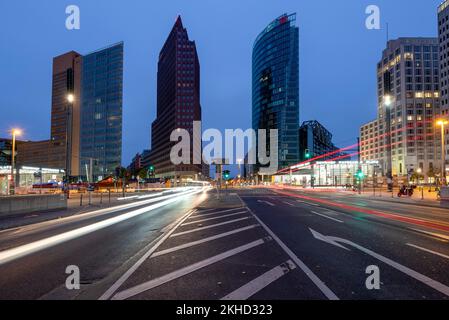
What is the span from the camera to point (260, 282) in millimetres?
5414

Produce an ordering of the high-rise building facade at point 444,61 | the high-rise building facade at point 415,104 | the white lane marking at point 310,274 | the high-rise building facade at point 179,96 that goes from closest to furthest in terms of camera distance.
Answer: the white lane marking at point 310,274, the high-rise building facade at point 444,61, the high-rise building facade at point 415,104, the high-rise building facade at point 179,96

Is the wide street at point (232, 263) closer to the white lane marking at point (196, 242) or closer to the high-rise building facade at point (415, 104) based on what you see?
the white lane marking at point (196, 242)

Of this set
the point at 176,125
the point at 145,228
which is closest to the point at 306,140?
the point at 176,125

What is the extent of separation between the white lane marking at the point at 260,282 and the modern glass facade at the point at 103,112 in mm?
138485

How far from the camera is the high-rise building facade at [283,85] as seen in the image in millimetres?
141875

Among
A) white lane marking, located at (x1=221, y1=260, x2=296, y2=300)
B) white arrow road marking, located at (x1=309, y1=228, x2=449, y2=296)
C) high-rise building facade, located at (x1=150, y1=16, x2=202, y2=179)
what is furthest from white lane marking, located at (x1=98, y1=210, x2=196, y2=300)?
high-rise building facade, located at (x1=150, y1=16, x2=202, y2=179)

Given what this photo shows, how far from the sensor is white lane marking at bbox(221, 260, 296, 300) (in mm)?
4832

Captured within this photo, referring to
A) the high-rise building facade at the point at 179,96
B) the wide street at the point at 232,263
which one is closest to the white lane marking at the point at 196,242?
the wide street at the point at 232,263

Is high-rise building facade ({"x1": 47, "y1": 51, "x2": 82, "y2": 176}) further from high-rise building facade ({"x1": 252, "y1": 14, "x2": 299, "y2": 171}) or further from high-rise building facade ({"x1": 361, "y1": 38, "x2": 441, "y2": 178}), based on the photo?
high-rise building facade ({"x1": 361, "y1": 38, "x2": 441, "y2": 178})

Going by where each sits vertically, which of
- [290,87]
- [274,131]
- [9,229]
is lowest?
[9,229]

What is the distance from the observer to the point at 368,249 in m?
7.92

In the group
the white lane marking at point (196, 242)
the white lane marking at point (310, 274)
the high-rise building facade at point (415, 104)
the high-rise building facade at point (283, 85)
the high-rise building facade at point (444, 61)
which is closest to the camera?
the white lane marking at point (310, 274)
